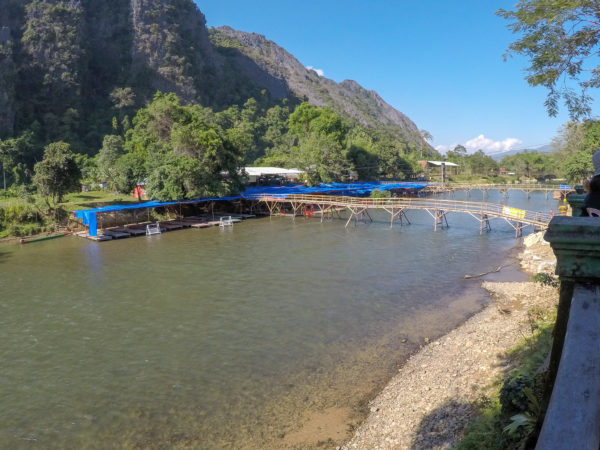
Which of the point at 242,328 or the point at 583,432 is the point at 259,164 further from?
the point at 583,432

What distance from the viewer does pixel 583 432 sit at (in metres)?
1.72

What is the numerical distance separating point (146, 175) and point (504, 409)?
42.3 metres

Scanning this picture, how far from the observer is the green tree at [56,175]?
111 ft

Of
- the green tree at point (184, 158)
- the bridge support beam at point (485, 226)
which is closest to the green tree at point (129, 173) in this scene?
the green tree at point (184, 158)

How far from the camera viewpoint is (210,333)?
15.7m

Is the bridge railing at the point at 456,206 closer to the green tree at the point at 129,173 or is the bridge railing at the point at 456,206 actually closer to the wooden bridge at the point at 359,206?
the wooden bridge at the point at 359,206

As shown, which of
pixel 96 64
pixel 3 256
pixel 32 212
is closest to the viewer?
pixel 3 256

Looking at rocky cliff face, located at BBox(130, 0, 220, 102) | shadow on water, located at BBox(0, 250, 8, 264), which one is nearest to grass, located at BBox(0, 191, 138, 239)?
shadow on water, located at BBox(0, 250, 8, 264)

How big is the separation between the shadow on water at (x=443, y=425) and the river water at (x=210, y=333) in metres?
1.94

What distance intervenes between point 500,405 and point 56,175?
Answer: 37.1m

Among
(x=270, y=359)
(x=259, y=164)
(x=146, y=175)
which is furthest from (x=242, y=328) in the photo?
(x=259, y=164)

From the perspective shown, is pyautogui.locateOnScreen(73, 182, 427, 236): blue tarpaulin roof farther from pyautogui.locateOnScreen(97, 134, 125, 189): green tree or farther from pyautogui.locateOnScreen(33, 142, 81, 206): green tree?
pyautogui.locateOnScreen(97, 134, 125, 189): green tree

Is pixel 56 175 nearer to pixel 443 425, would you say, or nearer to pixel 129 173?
pixel 129 173

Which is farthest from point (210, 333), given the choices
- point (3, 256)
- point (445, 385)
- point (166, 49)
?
point (166, 49)
